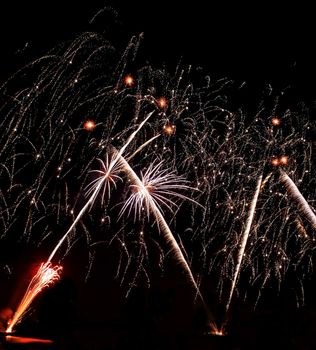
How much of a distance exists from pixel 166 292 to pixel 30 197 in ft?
13.8

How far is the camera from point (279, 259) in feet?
43.9

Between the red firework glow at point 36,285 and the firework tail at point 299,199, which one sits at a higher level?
the firework tail at point 299,199

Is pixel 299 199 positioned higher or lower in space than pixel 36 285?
higher

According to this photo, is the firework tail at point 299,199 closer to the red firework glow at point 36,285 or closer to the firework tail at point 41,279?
the firework tail at point 41,279

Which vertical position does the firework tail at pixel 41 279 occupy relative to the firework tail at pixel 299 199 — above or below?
below

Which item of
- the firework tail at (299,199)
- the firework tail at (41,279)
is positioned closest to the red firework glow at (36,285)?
the firework tail at (41,279)

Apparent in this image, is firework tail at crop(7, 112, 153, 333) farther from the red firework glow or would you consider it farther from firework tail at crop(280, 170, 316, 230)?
firework tail at crop(280, 170, 316, 230)

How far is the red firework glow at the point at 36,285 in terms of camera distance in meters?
9.71

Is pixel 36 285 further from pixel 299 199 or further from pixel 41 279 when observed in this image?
pixel 299 199

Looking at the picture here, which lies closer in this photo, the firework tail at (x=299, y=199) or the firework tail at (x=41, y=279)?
the firework tail at (x=41, y=279)

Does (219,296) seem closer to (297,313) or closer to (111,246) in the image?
(297,313)

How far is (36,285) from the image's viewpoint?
405 inches

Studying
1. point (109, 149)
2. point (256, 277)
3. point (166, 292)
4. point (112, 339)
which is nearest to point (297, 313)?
point (256, 277)

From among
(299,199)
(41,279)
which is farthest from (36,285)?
(299,199)
